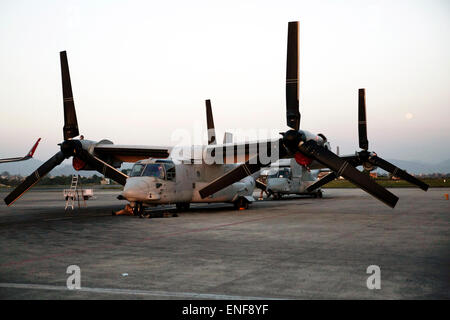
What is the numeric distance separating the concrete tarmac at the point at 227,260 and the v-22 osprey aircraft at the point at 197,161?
2.98 m

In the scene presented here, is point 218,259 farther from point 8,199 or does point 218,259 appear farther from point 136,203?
point 8,199

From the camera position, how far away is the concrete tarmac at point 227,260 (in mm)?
5484

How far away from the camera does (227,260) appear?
7.73m

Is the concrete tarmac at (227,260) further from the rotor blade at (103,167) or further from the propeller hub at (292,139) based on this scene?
the rotor blade at (103,167)

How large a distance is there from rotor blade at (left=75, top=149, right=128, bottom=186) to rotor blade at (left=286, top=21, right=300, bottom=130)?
869 cm

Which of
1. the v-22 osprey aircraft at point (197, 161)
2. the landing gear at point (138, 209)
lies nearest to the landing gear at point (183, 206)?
the v-22 osprey aircraft at point (197, 161)

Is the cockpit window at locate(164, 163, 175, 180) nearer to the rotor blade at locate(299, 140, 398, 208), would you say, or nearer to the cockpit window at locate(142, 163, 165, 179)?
the cockpit window at locate(142, 163, 165, 179)

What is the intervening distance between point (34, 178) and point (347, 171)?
1395 cm

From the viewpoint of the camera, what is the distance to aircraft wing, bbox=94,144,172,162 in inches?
782

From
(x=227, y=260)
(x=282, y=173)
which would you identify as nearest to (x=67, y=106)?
(x=227, y=260)

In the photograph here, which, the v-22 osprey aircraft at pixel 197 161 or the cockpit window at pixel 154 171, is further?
the cockpit window at pixel 154 171

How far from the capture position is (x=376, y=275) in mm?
6336
